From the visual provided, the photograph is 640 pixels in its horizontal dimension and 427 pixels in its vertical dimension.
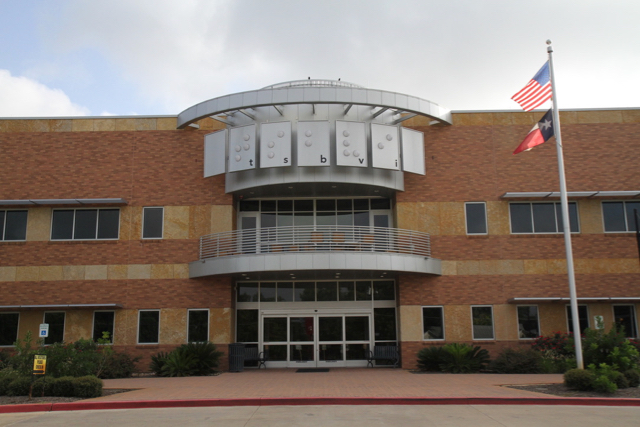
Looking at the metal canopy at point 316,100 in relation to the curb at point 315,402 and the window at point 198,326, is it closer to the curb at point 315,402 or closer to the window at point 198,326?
the window at point 198,326

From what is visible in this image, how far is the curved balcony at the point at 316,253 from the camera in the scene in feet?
72.1

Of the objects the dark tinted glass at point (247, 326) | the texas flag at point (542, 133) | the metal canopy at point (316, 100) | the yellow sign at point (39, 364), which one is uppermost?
the metal canopy at point (316, 100)

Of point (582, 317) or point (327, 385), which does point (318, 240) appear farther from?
point (582, 317)

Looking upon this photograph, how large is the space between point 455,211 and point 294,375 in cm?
979

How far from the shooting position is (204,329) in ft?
79.0

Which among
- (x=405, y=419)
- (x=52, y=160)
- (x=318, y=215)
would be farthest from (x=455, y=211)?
(x=52, y=160)

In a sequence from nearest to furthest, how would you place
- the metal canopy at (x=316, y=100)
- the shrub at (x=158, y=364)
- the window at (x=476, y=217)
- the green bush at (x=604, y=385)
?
the green bush at (x=604, y=385)
the shrub at (x=158, y=364)
the metal canopy at (x=316, y=100)
the window at (x=476, y=217)

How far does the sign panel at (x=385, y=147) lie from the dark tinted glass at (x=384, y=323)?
630cm

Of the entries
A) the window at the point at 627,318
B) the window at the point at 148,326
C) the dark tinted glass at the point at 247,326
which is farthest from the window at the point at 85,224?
the window at the point at 627,318

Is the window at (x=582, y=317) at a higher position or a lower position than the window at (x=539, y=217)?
lower

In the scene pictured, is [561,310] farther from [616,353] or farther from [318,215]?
[318,215]

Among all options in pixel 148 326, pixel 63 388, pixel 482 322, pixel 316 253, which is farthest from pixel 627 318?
pixel 63 388

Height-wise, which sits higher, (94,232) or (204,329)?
(94,232)

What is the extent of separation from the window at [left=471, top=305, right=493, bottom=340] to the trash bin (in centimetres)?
962
